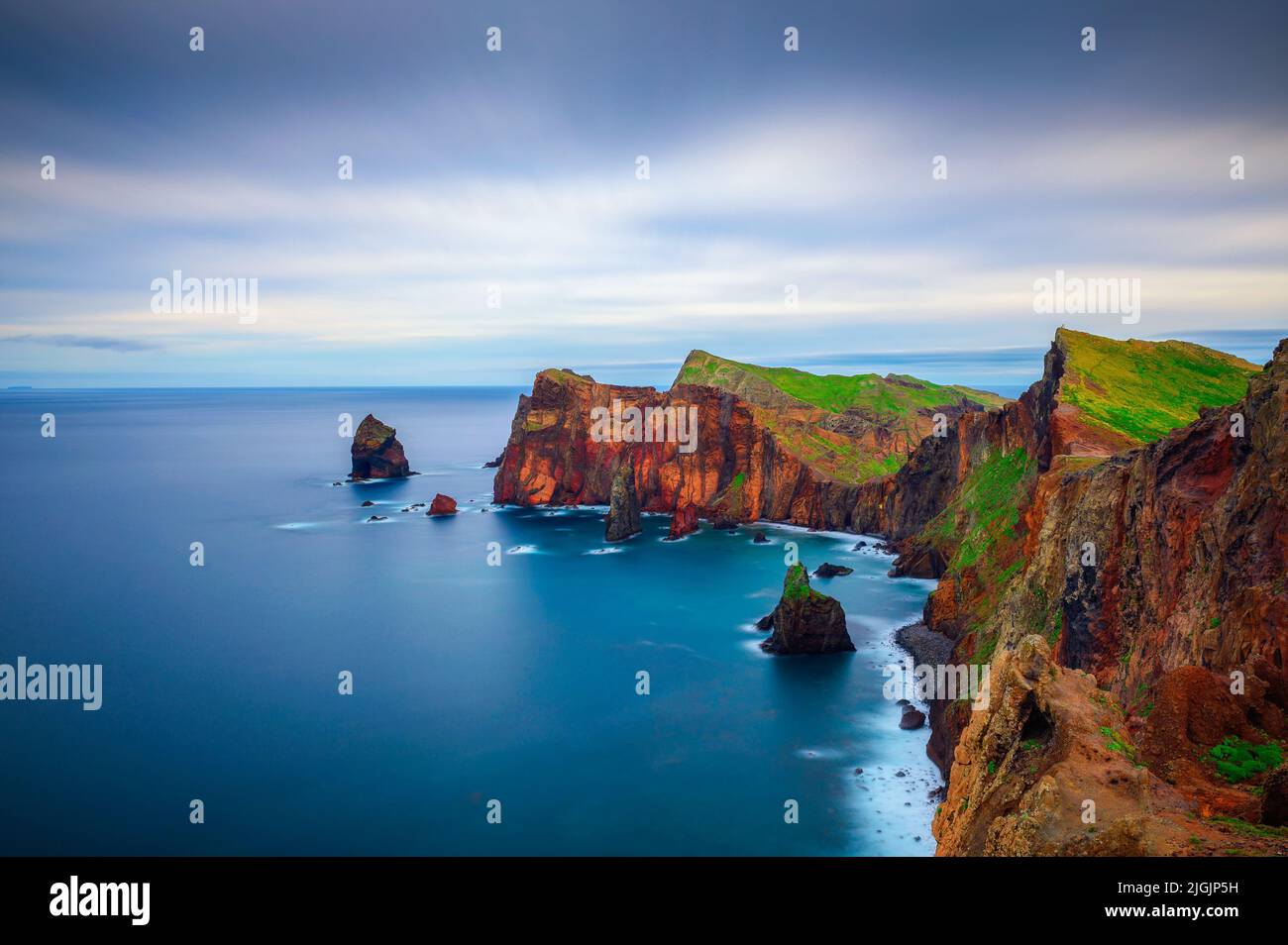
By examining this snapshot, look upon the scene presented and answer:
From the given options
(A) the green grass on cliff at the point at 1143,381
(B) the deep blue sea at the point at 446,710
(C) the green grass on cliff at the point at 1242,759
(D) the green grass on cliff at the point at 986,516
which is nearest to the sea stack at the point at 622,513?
(B) the deep blue sea at the point at 446,710

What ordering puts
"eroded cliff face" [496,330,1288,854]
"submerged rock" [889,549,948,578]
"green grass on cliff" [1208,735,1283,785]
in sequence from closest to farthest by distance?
"eroded cliff face" [496,330,1288,854]
"green grass on cliff" [1208,735,1283,785]
"submerged rock" [889,549,948,578]

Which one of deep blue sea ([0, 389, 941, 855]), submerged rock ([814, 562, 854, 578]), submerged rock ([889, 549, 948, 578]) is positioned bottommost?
deep blue sea ([0, 389, 941, 855])

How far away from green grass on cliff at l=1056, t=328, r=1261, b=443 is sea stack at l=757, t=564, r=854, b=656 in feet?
103

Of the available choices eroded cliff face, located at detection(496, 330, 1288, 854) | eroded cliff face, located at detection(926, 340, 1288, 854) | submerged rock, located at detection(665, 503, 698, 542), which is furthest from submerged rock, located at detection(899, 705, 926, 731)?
submerged rock, located at detection(665, 503, 698, 542)

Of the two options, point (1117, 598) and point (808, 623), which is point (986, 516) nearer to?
point (808, 623)

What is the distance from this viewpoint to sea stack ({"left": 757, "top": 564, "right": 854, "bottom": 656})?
82688 mm

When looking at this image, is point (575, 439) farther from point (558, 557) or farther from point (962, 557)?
point (962, 557)

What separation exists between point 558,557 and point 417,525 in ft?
133

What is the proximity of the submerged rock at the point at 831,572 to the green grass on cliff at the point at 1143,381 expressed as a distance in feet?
139

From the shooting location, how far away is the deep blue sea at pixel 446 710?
A: 52.9m

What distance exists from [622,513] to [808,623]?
225ft

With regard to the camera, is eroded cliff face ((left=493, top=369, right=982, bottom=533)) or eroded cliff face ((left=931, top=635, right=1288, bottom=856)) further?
eroded cliff face ((left=493, top=369, right=982, bottom=533))

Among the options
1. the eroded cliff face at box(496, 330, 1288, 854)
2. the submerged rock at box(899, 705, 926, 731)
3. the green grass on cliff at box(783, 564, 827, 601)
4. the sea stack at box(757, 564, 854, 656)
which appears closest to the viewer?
the eroded cliff face at box(496, 330, 1288, 854)

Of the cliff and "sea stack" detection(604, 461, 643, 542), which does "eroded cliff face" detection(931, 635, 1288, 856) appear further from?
the cliff
